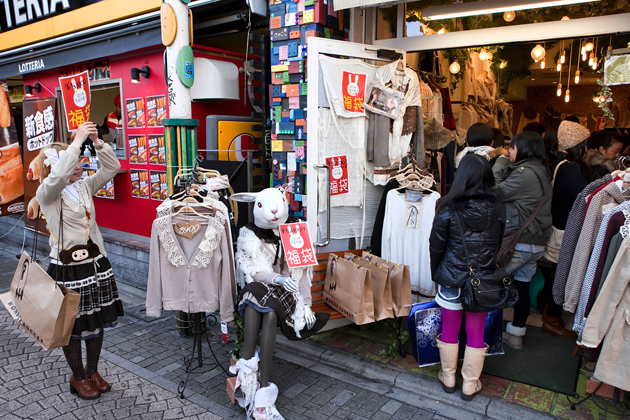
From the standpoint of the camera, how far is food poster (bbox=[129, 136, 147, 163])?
7.16 m

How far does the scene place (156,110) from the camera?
22.6 ft

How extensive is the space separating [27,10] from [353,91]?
7222 millimetres

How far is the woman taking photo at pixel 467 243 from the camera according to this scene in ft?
11.6

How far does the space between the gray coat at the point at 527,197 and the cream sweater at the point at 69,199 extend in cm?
366

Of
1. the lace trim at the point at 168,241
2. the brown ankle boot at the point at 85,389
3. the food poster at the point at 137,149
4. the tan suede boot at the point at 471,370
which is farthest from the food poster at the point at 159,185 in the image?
the tan suede boot at the point at 471,370

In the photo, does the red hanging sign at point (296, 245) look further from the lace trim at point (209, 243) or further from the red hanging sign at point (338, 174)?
the red hanging sign at point (338, 174)

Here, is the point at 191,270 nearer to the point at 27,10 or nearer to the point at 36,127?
the point at 36,127

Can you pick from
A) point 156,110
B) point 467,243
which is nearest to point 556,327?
point 467,243

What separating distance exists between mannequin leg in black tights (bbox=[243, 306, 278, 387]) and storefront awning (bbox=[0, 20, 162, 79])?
170 inches

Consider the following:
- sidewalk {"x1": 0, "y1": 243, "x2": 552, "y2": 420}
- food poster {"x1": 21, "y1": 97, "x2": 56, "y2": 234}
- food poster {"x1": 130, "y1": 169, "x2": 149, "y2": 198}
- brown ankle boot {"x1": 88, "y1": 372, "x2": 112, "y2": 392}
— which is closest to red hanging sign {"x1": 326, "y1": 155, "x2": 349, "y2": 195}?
sidewalk {"x1": 0, "y1": 243, "x2": 552, "y2": 420}

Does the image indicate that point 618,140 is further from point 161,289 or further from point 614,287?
point 161,289

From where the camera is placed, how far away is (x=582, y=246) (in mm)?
3498

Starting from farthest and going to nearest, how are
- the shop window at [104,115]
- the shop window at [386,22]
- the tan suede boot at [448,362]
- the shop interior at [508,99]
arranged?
the shop window at [104,115] < the shop window at [386,22] < the shop interior at [508,99] < the tan suede boot at [448,362]

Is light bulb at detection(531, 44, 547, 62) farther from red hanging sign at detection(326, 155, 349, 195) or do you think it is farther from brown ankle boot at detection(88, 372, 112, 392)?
brown ankle boot at detection(88, 372, 112, 392)
